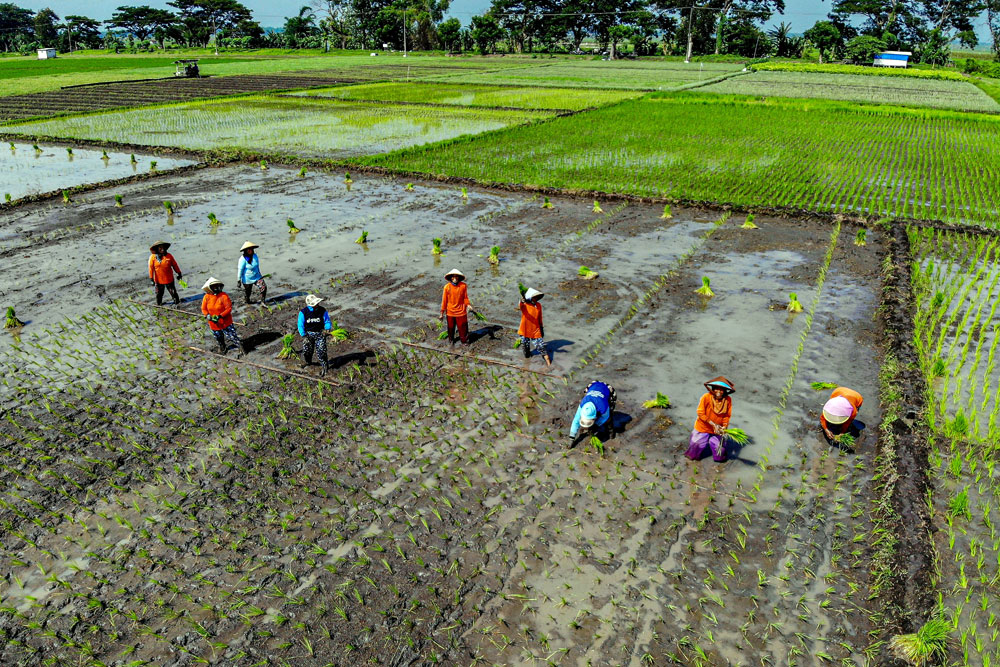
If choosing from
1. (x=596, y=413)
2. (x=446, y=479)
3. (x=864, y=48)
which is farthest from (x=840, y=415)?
(x=864, y=48)

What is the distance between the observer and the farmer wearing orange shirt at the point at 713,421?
6.52 meters

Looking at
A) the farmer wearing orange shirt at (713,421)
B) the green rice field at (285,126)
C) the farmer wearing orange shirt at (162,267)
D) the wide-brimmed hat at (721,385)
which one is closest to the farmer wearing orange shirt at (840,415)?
the farmer wearing orange shirt at (713,421)

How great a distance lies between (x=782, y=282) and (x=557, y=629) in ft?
29.9

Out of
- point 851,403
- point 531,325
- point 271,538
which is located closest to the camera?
point 271,538

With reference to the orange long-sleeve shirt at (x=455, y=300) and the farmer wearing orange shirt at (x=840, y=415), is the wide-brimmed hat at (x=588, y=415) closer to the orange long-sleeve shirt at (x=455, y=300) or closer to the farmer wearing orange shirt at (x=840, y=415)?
the farmer wearing orange shirt at (x=840, y=415)

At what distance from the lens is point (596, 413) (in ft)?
22.3

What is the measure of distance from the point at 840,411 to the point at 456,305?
195 inches

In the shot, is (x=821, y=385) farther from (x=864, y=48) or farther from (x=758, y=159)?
(x=864, y=48)

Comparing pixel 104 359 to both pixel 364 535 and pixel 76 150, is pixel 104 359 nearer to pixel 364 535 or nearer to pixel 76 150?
pixel 364 535

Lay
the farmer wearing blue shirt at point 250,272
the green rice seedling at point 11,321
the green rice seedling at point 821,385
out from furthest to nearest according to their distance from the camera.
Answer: the farmer wearing blue shirt at point 250,272 < the green rice seedling at point 11,321 < the green rice seedling at point 821,385

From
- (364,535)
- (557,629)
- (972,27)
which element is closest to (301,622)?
(364,535)

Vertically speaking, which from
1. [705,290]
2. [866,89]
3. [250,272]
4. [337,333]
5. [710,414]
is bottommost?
[710,414]

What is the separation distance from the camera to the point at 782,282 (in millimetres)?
11891

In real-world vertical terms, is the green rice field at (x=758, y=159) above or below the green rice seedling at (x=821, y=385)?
above
